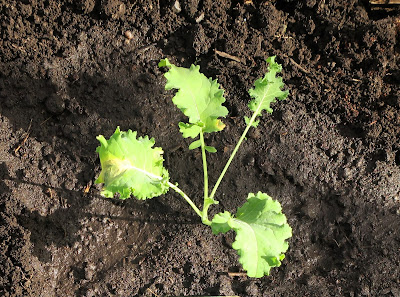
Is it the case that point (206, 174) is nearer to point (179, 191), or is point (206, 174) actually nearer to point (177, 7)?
point (179, 191)

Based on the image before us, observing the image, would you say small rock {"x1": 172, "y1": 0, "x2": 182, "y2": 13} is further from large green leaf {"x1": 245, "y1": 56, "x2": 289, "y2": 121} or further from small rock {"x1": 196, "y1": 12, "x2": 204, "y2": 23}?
large green leaf {"x1": 245, "y1": 56, "x2": 289, "y2": 121}

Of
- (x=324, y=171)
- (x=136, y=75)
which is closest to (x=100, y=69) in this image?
(x=136, y=75)

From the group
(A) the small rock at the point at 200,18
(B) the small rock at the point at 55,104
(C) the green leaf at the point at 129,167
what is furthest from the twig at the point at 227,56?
(B) the small rock at the point at 55,104

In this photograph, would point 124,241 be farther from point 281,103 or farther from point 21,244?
point 281,103

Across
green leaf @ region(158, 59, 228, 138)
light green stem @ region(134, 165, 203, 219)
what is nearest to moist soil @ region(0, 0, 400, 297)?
light green stem @ region(134, 165, 203, 219)

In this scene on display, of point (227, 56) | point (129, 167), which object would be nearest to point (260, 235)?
point (129, 167)

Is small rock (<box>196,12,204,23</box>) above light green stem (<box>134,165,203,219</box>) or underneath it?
above

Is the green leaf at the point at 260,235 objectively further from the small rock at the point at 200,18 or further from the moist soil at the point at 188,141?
the small rock at the point at 200,18
